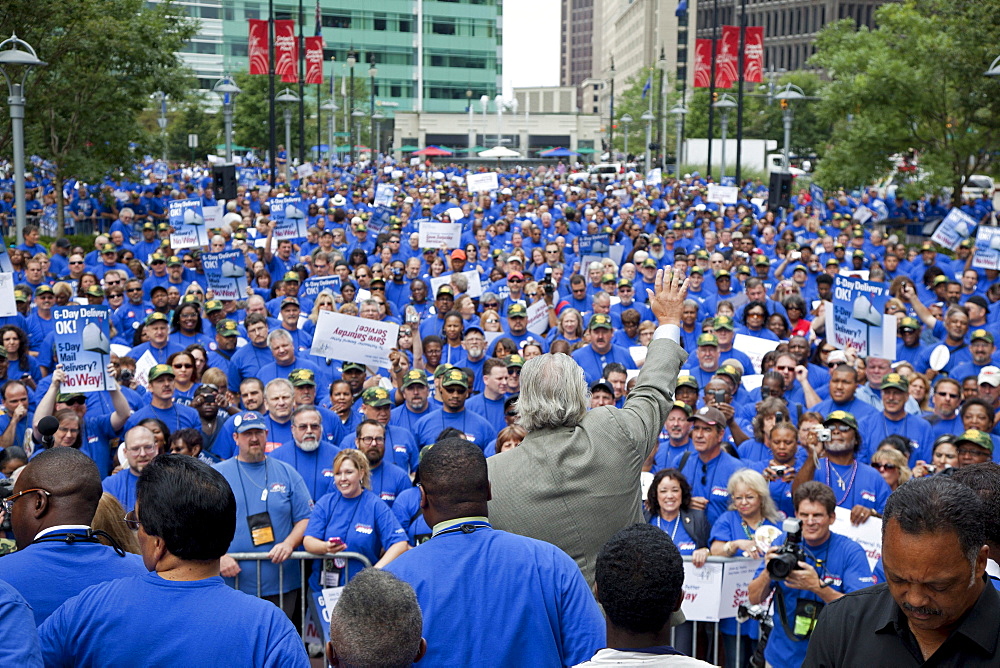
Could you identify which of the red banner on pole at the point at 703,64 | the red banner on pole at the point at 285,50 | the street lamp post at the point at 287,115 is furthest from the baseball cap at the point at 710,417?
the red banner on pole at the point at 703,64

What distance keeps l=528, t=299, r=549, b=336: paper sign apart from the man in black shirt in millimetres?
11093

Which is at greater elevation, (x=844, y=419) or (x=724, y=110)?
(x=724, y=110)

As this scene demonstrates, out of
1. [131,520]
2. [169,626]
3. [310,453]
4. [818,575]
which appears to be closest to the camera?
[169,626]

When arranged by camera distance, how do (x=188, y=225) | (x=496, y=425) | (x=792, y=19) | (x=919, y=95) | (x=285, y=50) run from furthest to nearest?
(x=792, y=19) → (x=285, y=50) → (x=919, y=95) → (x=188, y=225) → (x=496, y=425)

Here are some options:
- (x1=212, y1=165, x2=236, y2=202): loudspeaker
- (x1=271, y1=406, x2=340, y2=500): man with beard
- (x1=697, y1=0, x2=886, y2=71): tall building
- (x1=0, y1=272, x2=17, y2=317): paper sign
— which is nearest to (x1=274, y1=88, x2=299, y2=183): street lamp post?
(x1=212, y1=165, x2=236, y2=202): loudspeaker

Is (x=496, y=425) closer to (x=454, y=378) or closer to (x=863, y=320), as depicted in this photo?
(x=454, y=378)

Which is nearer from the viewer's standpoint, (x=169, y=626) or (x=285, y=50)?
(x=169, y=626)

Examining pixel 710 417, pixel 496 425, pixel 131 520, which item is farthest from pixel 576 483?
pixel 496 425

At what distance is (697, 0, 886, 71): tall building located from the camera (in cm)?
12150

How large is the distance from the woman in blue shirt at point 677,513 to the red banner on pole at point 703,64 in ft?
111

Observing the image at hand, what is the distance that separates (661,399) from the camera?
4316mm

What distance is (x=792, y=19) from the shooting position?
12725 centimetres

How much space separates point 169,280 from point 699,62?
2846 centimetres

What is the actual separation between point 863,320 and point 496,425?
409 centimetres
